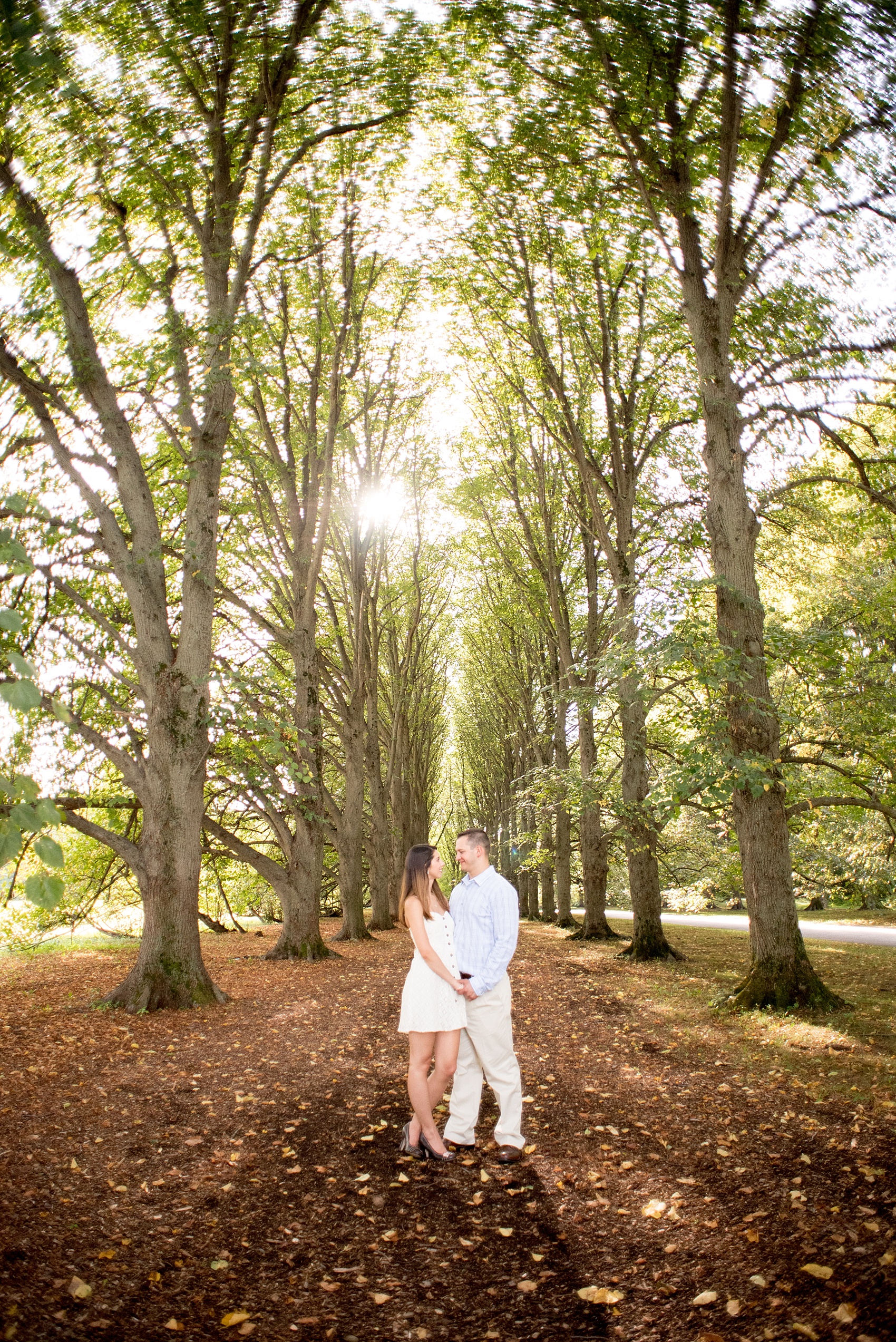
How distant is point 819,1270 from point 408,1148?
2551mm

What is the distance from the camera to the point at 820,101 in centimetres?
773

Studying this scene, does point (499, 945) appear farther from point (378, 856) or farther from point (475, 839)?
point (378, 856)

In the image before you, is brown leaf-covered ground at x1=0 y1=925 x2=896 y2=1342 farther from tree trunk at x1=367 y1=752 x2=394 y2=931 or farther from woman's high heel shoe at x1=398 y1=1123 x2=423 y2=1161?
tree trunk at x1=367 y1=752 x2=394 y2=931

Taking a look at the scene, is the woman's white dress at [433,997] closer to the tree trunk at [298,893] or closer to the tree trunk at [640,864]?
the tree trunk at [640,864]

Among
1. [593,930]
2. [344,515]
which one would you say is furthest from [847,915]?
[344,515]

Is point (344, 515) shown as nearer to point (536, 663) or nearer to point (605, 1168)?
point (536, 663)

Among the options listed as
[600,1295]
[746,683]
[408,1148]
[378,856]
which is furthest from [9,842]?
[378,856]

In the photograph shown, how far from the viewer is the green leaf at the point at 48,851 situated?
7.01 ft

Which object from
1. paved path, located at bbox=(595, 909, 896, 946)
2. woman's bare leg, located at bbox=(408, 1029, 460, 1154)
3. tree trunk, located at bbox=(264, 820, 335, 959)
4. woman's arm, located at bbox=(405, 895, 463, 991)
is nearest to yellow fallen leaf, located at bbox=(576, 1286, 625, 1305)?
woman's bare leg, located at bbox=(408, 1029, 460, 1154)

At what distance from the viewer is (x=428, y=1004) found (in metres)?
4.90

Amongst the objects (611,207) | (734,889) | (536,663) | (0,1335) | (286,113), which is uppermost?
(286,113)

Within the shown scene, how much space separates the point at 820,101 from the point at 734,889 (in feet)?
113

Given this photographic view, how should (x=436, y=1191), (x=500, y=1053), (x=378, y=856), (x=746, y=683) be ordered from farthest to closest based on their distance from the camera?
(x=378, y=856)
(x=746, y=683)
(x=500, y=1053)
(x=436, y=1191)

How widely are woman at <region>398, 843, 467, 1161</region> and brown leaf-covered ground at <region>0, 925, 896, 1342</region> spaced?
0.27 metres
